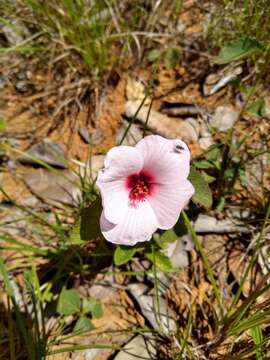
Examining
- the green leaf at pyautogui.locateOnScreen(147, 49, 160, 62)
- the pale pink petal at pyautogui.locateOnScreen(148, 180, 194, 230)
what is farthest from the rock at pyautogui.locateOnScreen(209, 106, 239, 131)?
the pale pink petal at pyautogui.locateOnScreen(148, 180, 194, 230)

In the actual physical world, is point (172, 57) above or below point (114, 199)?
above

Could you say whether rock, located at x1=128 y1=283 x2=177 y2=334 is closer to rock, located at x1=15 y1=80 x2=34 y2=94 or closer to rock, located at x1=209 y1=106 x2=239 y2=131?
rock, located at x1=209 y1=106 x2=239 y2=131

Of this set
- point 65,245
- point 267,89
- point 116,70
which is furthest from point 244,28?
point 65,245

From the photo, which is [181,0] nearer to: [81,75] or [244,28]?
[244,28]

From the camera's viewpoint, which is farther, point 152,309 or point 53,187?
point 53,187

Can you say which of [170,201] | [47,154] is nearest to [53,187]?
[47,154]

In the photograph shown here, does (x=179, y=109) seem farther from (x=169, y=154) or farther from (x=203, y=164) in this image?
(x=169, y=154)

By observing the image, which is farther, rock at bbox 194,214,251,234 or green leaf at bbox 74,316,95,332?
rock at bbox 194,214,251,234
